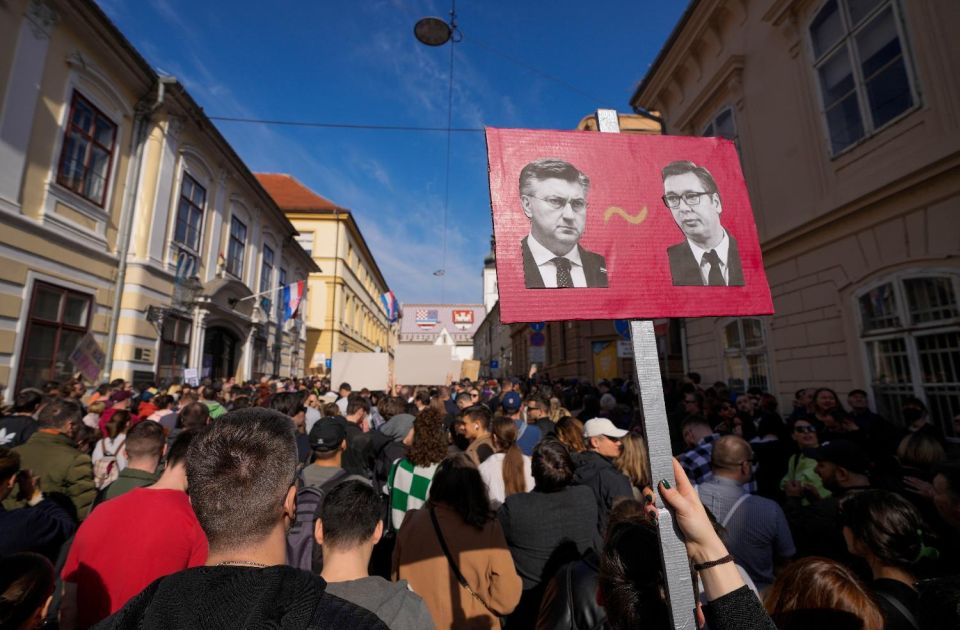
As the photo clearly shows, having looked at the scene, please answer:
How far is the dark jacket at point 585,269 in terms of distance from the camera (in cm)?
175

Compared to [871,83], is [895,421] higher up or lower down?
lower down

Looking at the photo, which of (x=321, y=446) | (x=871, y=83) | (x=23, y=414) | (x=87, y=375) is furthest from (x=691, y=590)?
(x=87, y=375)

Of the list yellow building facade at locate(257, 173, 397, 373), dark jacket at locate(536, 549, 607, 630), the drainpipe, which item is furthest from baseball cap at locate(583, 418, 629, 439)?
yellow building facade at locate(257, 173, 397, 373)

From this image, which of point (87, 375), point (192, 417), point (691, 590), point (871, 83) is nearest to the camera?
point (691, 590)

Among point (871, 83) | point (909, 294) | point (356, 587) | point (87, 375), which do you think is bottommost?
point (356, 587)

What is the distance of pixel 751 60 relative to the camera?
10086 millimetres

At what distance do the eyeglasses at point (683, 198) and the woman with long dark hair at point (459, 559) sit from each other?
1.76m

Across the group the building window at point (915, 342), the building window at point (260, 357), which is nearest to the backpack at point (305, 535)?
the building window at point (915, 342)

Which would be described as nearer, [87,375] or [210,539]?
[210,539]

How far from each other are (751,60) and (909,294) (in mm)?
6435

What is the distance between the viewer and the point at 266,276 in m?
21.1

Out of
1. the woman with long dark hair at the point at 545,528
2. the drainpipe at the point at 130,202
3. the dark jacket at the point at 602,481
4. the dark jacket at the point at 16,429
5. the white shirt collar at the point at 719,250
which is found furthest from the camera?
the drainpipe at the point at 130,202

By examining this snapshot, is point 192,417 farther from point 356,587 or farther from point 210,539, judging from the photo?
point 210,539

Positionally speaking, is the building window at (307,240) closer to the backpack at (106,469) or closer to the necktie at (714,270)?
the backpack at (106,469)
